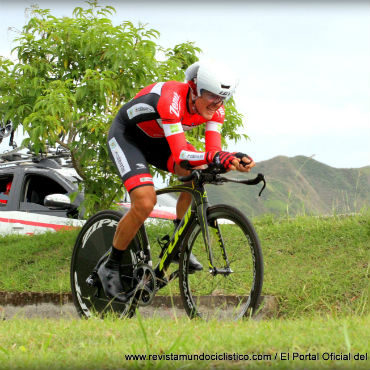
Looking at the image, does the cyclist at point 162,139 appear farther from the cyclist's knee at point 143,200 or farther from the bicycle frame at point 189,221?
the bicycle frame at point 189,221

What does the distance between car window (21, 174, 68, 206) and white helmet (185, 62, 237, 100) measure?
770 cm

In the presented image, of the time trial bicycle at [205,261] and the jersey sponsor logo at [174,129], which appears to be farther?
the jersey sponsor logo at [174,129]

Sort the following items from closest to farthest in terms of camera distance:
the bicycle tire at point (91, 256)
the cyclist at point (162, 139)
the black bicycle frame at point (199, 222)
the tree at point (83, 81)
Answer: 1. the cyclist at point (162, 139)
2. the black bicycle frame at point (199, 222)
3. the bicycle tire at point (91, 256)
4. the tree at point (83, 81)

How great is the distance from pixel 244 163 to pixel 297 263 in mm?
3696

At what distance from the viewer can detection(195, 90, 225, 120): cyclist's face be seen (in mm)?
4953

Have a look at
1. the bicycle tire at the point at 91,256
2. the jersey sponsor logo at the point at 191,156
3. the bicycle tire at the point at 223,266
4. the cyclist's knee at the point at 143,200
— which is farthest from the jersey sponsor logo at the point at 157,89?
the bicycle tire at the point at 91,256

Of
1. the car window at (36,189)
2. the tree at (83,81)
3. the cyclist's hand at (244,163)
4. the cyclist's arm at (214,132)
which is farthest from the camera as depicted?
the car window at (36,189)

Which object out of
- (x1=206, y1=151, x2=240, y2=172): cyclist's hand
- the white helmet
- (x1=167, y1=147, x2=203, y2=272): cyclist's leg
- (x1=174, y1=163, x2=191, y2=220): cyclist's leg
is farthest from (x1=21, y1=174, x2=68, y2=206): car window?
(x1=206, y1=151, x2=240, y2=172): cyclist's hand

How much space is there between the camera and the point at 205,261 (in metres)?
5.13

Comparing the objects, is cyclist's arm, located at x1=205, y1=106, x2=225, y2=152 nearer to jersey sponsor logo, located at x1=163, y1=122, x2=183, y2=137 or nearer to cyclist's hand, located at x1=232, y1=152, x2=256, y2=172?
jersey sponsor logo, located at x1=163, y1=122, x2=183, y2=137

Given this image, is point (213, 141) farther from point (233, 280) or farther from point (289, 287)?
point (289, 287)

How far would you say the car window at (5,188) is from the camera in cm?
1231

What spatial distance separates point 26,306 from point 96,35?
14.0 feet

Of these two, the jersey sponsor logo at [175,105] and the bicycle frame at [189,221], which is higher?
the jersey sponsor logo at [175,105]
